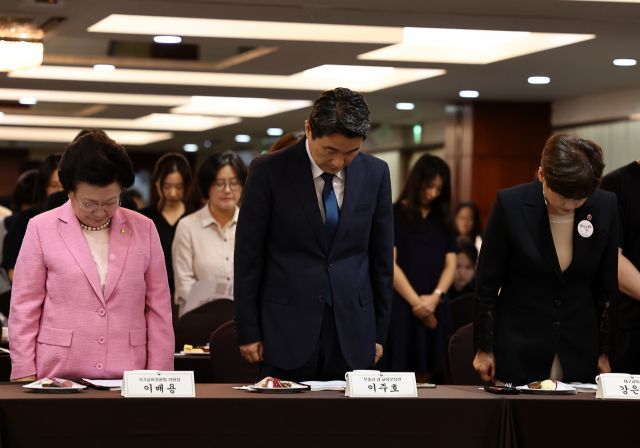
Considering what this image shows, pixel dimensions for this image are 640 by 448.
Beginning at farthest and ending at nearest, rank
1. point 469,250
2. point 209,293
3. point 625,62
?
point 625,62 < point 469,250 < point 209,293

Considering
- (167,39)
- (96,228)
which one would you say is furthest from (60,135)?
(96,228)

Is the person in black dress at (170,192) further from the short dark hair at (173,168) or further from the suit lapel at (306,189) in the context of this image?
the suit lapel at (306,189)

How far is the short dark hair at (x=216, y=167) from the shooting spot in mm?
4254

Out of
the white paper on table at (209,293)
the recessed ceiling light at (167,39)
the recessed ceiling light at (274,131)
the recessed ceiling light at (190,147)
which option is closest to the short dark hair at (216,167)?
the white paper on table at (209,293)

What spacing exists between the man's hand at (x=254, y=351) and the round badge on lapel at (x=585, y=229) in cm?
102

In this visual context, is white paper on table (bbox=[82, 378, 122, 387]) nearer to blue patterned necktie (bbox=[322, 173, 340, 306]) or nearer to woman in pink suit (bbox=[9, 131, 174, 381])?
woman in pink suit (bbox=[9, 131, 174, 381])

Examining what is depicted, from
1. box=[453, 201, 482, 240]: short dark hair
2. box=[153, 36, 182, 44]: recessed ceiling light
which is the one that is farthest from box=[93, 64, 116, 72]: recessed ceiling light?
box=[453, 201, 482, 240]: short dark hair

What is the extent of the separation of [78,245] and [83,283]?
0.36 ft

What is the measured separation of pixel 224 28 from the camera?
685cm

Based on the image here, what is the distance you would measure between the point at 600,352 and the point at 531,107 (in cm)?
872

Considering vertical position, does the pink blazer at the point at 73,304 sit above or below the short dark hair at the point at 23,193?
below

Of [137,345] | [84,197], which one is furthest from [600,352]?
[84,197]

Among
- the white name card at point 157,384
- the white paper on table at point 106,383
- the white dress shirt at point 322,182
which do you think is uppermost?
the white dress shirt at point 322,182

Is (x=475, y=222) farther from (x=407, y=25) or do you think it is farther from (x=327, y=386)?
(x=327, y=386)
